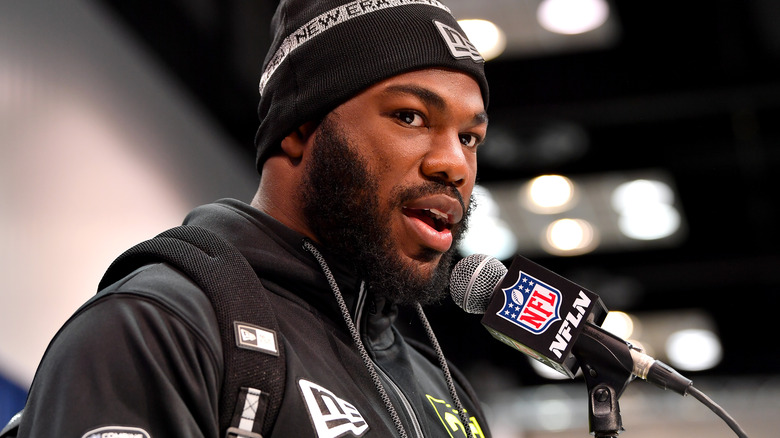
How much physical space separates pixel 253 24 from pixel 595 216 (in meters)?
3.56

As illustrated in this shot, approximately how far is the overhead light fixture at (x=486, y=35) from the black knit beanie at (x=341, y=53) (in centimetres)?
346

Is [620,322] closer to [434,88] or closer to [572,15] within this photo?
[572,15]

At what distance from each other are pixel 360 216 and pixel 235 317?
423 millimetres

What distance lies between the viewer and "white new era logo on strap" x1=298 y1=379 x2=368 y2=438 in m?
1.40

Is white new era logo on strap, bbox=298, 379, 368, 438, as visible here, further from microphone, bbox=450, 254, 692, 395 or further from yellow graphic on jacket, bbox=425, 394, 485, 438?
yellow graphic on jacket, bbox=425, 394, 485, 438

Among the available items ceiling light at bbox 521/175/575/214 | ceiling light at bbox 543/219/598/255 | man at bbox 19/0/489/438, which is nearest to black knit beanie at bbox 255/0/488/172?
man at bbox 19/0/489/438

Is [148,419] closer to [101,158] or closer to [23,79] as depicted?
[23,79]

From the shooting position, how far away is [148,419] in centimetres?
123

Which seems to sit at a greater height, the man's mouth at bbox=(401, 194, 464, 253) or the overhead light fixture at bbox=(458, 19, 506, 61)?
the overhead light fixture at bbox=(458, 19, 506, 61)

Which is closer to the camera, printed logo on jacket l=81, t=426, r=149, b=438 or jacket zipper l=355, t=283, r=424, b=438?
printed logo on jacket l=81, t=426, r=149, b=438

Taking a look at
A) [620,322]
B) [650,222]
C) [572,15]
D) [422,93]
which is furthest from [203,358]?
[620,322]

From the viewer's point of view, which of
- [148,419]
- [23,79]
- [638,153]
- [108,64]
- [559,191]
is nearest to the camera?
[148,419]

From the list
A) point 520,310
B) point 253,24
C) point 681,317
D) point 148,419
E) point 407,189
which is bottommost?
point 681,317

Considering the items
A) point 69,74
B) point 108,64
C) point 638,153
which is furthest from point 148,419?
point 638,153
